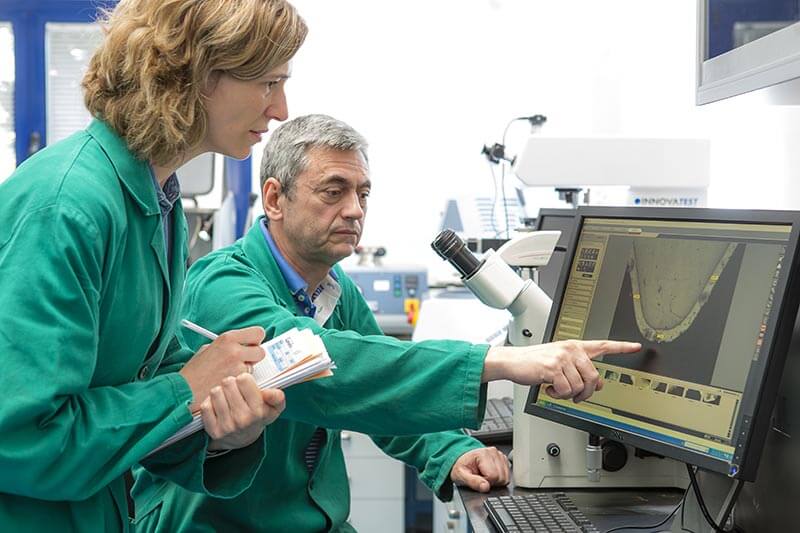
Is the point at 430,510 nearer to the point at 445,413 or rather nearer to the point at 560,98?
the point at 560,98

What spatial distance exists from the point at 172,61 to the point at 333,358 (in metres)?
0.49

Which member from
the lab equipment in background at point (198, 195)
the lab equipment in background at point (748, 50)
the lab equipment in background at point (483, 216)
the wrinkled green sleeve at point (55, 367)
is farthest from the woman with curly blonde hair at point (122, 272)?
the lab equipment in background at point (198, 195)

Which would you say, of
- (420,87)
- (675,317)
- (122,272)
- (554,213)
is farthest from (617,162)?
(420,87)

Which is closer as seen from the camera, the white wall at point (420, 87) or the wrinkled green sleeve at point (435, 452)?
the wrinkled green sleeve at point (435, 452)

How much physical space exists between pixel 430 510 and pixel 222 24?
3066 mm

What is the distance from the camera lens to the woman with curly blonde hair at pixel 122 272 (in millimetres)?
1158

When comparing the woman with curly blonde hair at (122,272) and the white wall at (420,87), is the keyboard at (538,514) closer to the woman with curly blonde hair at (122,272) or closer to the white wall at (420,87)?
the woman with curly blonde hair at (122,272)

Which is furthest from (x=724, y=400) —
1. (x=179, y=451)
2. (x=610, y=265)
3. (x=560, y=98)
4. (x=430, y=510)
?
(x=560, y=98)

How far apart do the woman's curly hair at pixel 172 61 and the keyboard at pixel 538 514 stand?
70 centimetres

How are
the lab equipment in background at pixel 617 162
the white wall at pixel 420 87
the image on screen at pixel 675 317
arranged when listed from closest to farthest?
the image on screen at pixel 675 317 → the lab equipment in background at pixel 617 162 → the white wall at pixel 420 87

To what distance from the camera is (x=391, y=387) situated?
1511 mm

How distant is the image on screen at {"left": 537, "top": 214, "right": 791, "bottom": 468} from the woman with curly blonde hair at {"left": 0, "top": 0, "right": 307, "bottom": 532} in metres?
0.51

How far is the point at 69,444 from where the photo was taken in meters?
1.20

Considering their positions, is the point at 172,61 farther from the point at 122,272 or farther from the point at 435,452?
the point at 435,452
